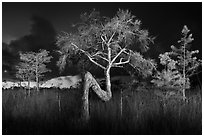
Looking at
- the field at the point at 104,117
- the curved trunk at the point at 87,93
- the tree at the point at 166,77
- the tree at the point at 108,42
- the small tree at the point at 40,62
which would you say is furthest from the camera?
the small tree at the point at 40,62

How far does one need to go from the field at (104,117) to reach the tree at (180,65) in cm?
151

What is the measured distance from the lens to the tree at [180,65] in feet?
20.3

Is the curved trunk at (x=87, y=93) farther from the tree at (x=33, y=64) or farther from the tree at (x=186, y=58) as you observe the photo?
the tree at (x=186, y=58)

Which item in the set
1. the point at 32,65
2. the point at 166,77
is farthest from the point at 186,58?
the point at 32,65

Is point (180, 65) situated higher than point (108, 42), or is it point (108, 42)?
point (108, 42)

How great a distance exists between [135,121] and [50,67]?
3580mm

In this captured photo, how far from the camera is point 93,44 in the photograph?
5824 millimetres

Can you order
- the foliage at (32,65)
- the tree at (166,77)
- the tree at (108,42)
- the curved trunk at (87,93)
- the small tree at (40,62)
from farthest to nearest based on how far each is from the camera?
1. the foliage at (32,65)
2. the small tree at (40,62)
3. the tree at (166,77)
4. the tree at (108,42)
5. the curved trunk at (87,93)

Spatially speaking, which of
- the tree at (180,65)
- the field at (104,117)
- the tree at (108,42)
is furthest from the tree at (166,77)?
the field at (104,117)

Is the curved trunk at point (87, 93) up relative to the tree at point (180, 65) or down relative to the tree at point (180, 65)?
down

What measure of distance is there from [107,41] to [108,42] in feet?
0.50

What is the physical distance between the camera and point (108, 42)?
576 cm

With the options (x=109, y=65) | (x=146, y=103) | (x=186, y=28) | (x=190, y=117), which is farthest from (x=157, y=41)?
(x=190, y=117)

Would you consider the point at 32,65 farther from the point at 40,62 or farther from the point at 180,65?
the point at 180,65
